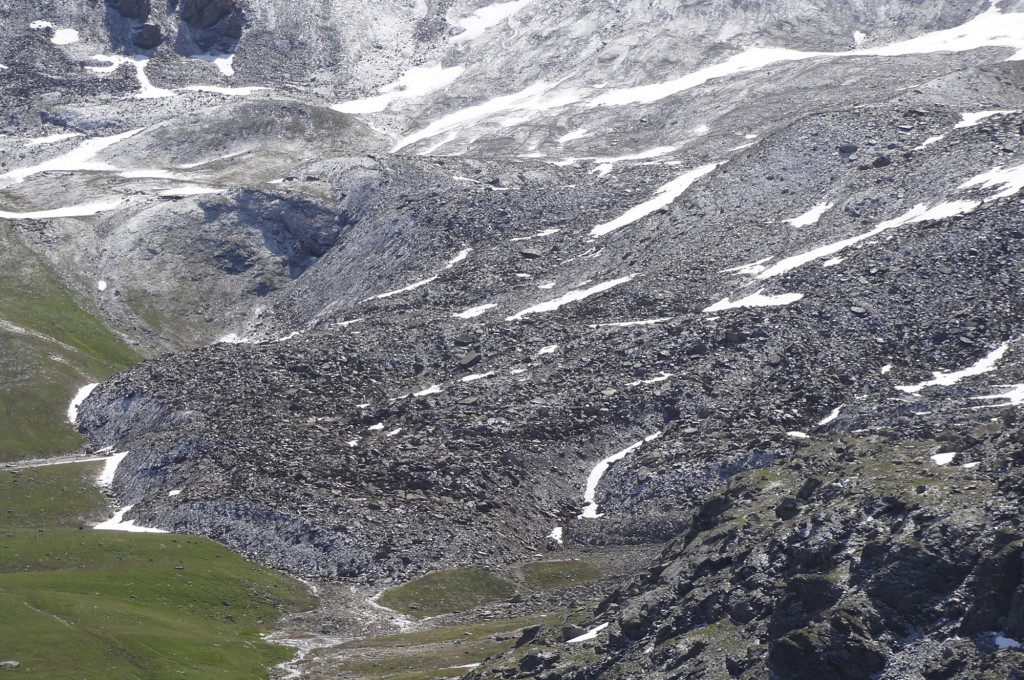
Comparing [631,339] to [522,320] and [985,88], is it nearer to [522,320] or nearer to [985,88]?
[522,320]

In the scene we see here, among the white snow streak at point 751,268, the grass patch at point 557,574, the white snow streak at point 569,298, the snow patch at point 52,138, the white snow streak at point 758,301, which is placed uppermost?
the snow patch at point 52,138

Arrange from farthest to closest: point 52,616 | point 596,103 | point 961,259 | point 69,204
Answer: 1. point 596,103
2. point 69,204
3. point 961,259
4. point 52,616

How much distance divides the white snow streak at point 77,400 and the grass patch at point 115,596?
43.7 feet

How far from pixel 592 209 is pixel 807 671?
4048 inches

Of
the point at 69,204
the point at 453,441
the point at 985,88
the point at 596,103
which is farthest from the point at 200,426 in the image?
the point at 596,103

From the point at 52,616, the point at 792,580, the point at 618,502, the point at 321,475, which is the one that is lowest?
the point at 618,502

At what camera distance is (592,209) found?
139m

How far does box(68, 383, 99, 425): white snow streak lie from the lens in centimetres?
11262

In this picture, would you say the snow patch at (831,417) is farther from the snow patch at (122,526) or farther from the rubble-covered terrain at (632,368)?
the snow patch at (122,526)

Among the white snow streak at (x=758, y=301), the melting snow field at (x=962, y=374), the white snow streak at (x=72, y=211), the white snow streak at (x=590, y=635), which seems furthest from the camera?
the white snow streak at (x=72, y=211)

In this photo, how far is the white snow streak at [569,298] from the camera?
113375 mm

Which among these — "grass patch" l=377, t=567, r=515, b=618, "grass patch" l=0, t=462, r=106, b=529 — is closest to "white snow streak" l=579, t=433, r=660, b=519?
"grass patch" l=377, t=567, r=515, b=618

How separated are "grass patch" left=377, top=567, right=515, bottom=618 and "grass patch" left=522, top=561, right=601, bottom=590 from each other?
182 cm

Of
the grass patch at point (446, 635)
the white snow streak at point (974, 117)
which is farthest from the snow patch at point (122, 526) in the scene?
the white snow streak at point (974, 117)
